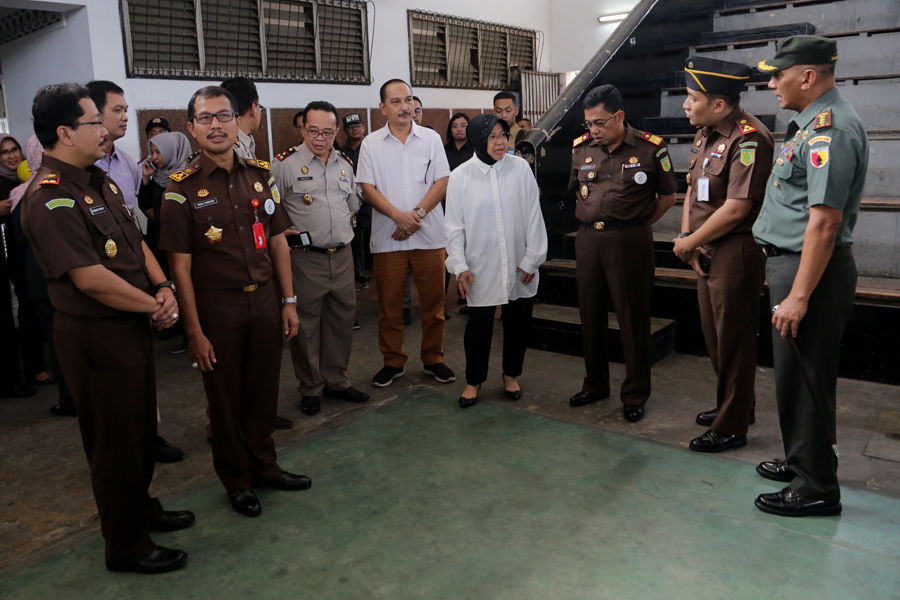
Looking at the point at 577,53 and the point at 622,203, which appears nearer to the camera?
the point at 622,203

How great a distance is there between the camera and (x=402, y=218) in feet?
13.0

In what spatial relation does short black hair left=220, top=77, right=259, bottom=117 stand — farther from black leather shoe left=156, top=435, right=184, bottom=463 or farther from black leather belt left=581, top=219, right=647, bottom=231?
black leather belt left=581, top=219, right=647, bottom=231

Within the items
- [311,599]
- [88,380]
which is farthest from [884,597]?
[88,380]

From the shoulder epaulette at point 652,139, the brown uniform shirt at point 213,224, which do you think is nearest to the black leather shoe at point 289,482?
the brown uniform shirt at point 213,224

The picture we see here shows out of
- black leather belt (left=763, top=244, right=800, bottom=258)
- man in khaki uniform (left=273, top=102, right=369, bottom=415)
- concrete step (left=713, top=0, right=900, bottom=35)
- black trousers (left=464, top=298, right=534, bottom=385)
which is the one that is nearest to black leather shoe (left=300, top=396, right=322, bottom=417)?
man in khaki uniform (left=273, top=102, right=369, bottom=415)

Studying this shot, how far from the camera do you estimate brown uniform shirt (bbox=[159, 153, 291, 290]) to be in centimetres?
252

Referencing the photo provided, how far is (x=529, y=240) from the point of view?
12.0 feet

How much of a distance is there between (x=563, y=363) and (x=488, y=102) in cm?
595

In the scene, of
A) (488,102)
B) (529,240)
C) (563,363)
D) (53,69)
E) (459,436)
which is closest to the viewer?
(459,436)

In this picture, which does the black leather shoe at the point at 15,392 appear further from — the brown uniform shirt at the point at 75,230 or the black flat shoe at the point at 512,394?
the black flat shoe at the point at 512,394

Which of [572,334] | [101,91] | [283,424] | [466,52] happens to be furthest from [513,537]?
[466,52]

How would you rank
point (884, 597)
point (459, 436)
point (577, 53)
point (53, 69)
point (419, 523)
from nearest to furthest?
point (884, 597) → point (419, 523) → point (459, 436) → point (53, 69) → point (577, 53)

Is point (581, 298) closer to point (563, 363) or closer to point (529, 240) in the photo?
point (529, 240)

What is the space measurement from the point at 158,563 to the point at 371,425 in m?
1.37
